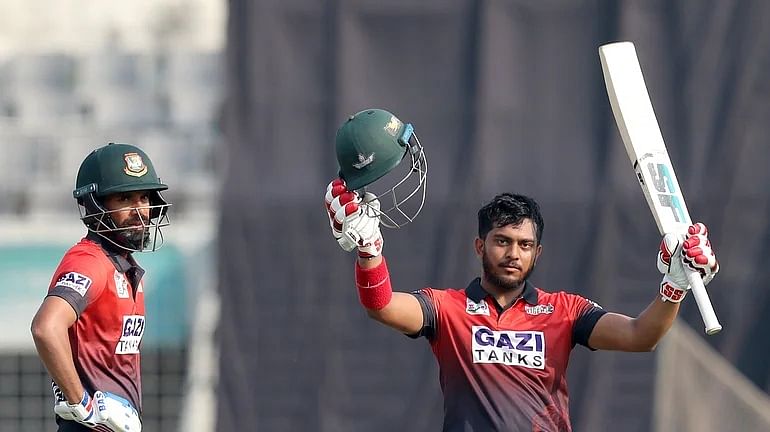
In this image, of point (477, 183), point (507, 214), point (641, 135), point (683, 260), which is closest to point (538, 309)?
point (507, 214)

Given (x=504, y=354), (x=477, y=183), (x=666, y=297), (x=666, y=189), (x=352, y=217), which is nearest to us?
(x=352, y=217)

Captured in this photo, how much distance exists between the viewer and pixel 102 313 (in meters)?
2.98

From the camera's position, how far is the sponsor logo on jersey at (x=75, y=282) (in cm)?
291

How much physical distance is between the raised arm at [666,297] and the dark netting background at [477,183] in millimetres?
3052

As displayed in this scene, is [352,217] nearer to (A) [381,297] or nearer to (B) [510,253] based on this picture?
(A) [381,297]

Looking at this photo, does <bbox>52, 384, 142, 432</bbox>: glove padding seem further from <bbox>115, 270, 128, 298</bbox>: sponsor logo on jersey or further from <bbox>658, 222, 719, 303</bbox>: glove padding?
<bbox>658, 222, 719, 303</bbox>: glove padding

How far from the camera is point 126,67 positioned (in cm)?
736

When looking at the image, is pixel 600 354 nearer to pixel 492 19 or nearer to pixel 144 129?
pixel 492 19

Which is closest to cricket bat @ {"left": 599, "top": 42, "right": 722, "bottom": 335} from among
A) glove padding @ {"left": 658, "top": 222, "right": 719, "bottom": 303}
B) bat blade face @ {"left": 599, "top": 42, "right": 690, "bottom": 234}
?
bat blade face @ {"left": 599, "top": 42, "right": 690, "bottom": 234}

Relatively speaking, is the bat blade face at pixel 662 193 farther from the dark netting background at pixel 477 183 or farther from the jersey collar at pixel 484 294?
the dark netting background at pixel 477 183

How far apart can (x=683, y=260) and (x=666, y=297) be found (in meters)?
0.10

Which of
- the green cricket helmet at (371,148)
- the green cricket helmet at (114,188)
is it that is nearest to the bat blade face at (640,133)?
the green cricket helmet at (371,148)

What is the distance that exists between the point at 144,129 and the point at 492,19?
1946 millimetres

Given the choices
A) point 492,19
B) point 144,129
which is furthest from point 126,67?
point 492,19
